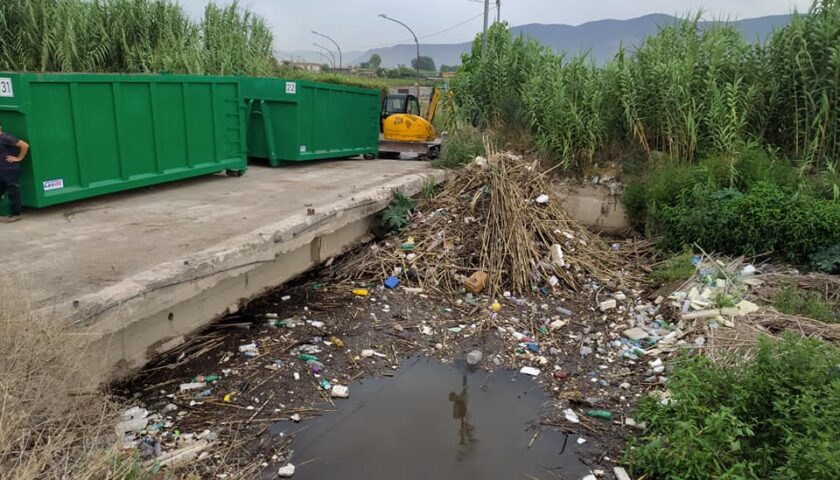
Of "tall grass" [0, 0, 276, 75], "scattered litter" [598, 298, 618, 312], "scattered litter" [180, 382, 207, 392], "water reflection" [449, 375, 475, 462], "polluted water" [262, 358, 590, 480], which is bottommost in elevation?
"water reflection" [449, 375, 475, 462]

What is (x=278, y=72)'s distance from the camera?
1739cm

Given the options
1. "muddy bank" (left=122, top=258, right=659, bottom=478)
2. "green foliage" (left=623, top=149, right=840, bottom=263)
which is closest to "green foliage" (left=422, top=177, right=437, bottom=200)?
"muddy bank" (left=122, top=258, right=659, bottom=478)

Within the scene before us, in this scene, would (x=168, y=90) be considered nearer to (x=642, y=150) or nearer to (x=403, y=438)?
(x=403, y=438)

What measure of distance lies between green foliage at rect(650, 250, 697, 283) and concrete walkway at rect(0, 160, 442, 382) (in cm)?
365

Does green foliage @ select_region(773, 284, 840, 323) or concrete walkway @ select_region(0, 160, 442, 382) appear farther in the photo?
green foliage @ select_region(773, 284, 840, 323)

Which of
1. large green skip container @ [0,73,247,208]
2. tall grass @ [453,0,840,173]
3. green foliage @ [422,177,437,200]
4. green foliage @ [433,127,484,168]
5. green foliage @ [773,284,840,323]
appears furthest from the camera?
green foliage @ [433,127,484,168]

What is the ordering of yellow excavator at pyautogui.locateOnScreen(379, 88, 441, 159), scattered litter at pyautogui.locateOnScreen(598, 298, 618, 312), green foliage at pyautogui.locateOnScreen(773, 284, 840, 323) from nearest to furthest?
green foliage at pyautogui.locateOnScreen(773, 284, 840, 323) < scattered litter at pyautogui.locateOnScreen(598, 298, 618, 312) < yellow excavator at pyautogui.locateOnScreen(379, 88, 441, 159)

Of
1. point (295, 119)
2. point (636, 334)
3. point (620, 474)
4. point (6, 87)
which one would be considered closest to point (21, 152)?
point (6, 87)

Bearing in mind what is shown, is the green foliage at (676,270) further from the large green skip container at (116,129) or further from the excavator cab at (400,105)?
the excavator cab at (400,105)

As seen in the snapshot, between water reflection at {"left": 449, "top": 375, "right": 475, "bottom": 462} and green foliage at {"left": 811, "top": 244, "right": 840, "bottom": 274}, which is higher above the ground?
green foliage at {"left": 811, "top": 244, "right": 840, "bottom": 274}

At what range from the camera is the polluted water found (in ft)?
12.7

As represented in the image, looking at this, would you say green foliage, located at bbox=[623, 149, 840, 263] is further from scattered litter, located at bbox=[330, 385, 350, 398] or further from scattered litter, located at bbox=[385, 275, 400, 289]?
scattered litter, located at bbox=[330, 385, 350, 398]

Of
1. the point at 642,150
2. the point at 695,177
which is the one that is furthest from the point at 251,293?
the point at 642,150

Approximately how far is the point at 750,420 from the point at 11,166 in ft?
22.7
